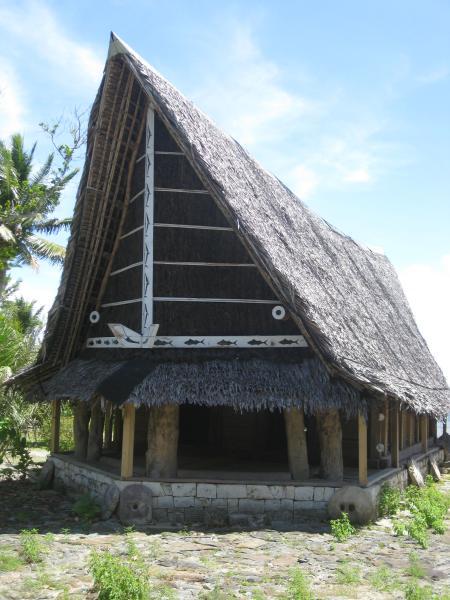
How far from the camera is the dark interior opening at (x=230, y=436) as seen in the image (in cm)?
1227

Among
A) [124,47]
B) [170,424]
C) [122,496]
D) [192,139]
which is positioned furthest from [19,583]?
[124,47]

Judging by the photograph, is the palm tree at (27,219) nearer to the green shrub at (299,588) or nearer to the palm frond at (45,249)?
the palm frond at (45,249)

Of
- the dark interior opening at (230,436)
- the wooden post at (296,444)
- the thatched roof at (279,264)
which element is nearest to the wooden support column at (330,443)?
the wooden post at (296,444)

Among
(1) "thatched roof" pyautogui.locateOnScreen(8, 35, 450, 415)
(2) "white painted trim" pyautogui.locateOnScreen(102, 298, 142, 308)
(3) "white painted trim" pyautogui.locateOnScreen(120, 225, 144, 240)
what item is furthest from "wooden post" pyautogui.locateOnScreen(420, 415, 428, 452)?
(3) "white painted trim" pyautogui.locateOnScreen(120, 225, 144, 240)

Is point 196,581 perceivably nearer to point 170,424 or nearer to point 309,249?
point 170,424

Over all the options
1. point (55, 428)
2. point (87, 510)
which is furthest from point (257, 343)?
point (55, 428)

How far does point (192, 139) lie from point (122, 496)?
5.53 m

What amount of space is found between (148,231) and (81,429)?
443 cm

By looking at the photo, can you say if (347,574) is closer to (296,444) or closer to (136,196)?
(296,444)

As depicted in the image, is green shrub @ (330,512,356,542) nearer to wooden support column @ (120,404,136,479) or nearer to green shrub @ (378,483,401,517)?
green shrub @ (378,483,401,517)

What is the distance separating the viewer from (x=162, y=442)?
30.4ft

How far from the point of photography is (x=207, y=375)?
912 centimetres

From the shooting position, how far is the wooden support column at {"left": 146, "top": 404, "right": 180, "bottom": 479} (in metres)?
9.22

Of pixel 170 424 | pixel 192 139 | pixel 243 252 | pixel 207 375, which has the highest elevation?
pixel 192 139
